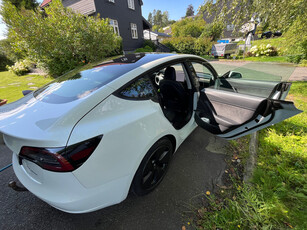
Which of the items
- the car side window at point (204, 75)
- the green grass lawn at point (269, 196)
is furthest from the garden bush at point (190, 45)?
the green grass lawn at point (269, 196)

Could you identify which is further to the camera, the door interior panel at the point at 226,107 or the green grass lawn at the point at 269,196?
the door interior panel at the point at 226,107

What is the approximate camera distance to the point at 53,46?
543cm

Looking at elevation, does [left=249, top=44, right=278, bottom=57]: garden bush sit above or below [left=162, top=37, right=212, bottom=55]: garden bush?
below

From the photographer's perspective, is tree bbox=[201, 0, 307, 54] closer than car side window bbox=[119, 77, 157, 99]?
No

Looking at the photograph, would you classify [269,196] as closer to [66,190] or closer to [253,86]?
[253,86]

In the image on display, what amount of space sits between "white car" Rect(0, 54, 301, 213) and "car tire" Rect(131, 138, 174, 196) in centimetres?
1

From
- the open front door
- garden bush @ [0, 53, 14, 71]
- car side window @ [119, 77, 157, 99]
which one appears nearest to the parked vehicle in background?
the open front door

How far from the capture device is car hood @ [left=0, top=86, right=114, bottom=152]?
1.03m

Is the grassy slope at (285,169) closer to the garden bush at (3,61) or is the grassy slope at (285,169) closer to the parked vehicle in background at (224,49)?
the parked vehicle in background at (224,49)

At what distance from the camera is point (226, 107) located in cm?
191

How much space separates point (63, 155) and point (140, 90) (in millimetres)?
927

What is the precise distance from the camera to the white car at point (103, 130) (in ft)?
3.47

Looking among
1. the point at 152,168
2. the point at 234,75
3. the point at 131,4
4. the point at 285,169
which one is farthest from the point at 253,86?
the point at 131,4

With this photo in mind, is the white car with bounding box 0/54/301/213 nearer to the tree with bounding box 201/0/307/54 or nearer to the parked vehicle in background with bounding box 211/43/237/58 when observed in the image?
the tree with bounding box 201/0/307/54
